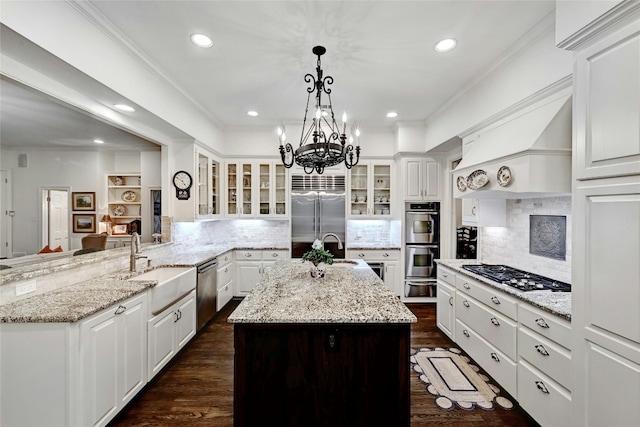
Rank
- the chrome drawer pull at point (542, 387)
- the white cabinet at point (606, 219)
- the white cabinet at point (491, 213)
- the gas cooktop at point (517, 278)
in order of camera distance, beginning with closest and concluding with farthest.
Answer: the white cabinet at point (606, 219), the chrome drawer pull at point (542, 387), the gas cooktop at point (517, 278), the white cabinet at point (491, 213)

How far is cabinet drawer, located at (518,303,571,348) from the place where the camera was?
67.9 inches

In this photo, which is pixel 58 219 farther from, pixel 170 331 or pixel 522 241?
pixel 522 241

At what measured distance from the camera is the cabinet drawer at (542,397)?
5.71ft

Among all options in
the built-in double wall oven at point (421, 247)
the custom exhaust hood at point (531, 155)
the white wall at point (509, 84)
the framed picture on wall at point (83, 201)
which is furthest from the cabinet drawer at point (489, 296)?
the framed picture on wall at point (83, 201)

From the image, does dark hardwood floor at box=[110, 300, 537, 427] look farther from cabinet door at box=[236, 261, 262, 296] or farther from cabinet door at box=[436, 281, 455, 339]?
cabinet door at box=[236, 261, 262, 296]

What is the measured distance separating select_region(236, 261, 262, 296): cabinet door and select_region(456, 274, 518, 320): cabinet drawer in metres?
3.16

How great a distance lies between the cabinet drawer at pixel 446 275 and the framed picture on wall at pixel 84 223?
4504 millimetres

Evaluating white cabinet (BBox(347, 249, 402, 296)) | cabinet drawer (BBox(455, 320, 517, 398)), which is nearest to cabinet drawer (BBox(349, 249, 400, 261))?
white cabinet (BBox(347, 249, 402, 296))

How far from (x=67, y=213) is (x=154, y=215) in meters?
0.98

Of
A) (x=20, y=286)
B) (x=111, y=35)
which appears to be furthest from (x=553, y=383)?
(x=111, y=35)

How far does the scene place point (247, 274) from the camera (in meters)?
4.79

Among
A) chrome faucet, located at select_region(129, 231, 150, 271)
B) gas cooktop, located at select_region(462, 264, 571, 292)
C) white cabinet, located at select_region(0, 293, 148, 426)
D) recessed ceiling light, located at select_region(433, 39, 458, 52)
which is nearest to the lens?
white cabinet, located at select_region(0, 293, 148, 426)

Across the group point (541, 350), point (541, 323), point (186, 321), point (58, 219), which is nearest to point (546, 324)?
point (541, 323)

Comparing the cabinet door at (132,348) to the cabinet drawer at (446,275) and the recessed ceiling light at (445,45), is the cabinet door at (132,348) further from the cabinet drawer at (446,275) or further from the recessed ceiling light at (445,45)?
the recessed ceiling light at (445,45)
